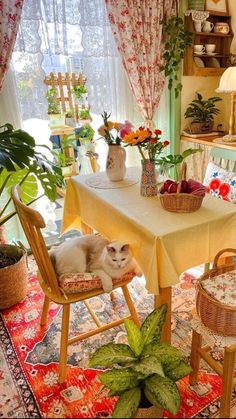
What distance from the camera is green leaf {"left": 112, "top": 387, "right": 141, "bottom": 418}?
41.7 inches

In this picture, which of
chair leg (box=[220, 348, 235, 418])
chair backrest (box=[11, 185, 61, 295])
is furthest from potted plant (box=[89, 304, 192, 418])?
chair backrest (box=[11, 185, 61, 295])

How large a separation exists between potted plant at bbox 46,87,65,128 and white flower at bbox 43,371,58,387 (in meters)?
1.73

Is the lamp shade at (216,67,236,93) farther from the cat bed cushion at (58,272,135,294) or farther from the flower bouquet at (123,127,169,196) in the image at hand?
the cat bed cushion at (58,272,135,294)

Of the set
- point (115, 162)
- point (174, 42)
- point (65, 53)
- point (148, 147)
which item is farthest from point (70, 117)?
point (148, 147)

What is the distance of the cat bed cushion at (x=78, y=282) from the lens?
146 centimetres

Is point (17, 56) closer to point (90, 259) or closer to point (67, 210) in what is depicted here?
point (67, 210)

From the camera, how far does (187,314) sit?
1.92 m

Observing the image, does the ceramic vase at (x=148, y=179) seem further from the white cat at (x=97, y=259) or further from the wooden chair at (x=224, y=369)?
the wooden chair at (x=224, y=369)

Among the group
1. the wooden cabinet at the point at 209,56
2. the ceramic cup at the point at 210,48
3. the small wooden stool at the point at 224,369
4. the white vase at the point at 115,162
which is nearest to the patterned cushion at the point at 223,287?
the small wooden stool at the point at 224,369

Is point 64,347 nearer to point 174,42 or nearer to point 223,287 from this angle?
point 223,287

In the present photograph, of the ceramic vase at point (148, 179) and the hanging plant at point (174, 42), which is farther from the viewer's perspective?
the hanging plant at point (174, 42)

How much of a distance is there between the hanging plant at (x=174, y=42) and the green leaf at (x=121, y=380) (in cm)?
235

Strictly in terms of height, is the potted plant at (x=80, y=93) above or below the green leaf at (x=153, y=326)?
above

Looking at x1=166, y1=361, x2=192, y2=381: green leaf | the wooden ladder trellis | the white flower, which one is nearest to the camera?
x1=166, y1=361, x2=192, y2=381: green leaf
